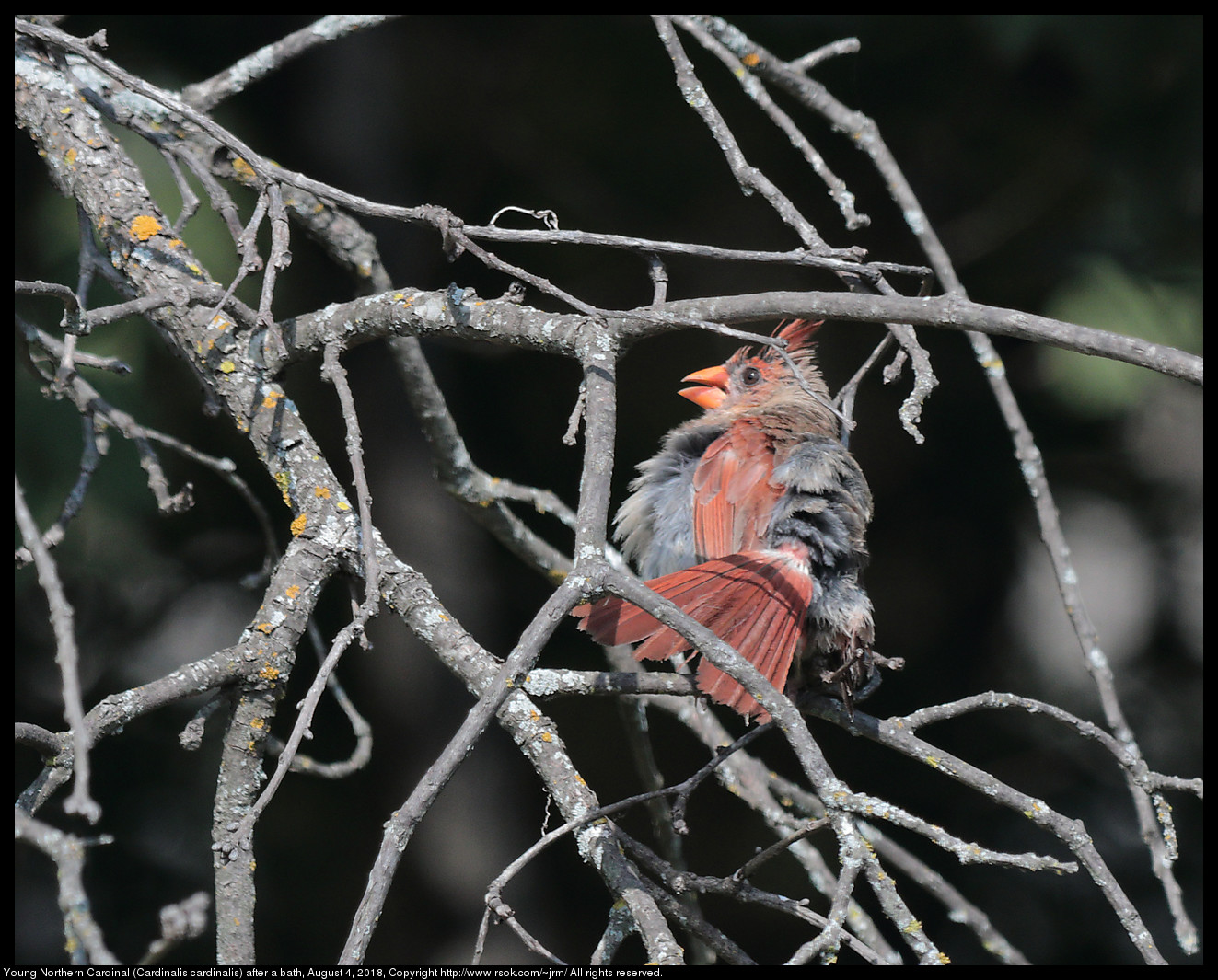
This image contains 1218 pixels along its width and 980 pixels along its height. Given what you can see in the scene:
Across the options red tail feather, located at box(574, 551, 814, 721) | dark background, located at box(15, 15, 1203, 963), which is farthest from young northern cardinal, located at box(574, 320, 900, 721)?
dark background, located at box(15, 15, 1203, 963)

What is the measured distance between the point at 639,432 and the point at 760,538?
5.59 feet

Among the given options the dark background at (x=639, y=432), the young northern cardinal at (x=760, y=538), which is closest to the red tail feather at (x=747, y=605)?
the young northern cardinal at (x=760, y=538)

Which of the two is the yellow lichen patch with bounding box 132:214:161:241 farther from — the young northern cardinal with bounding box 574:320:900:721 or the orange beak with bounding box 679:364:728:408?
the orange beak with bounding box 679:364:728:408

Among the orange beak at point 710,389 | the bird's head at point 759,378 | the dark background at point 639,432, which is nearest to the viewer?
the bird's head at point 759,378

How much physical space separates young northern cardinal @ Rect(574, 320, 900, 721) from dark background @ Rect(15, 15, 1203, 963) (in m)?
1.03

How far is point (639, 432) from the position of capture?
3.77 meters

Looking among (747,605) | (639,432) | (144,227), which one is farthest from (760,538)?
(639,432)

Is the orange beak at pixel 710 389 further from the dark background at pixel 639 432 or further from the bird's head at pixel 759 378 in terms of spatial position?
the dark background at pixel 639 432

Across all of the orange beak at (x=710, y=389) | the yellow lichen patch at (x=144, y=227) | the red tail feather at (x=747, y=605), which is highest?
the orange beak at (x=710, y=389)

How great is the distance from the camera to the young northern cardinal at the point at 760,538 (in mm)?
1738

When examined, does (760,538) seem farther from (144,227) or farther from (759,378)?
(144,227)

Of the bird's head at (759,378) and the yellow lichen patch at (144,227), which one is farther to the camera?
the bird's head at (759,378)

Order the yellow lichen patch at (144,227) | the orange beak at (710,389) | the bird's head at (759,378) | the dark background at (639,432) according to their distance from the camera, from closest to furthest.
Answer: the yellow lichen patch at (144,227), the bird's head at (759,378), the orange beak at (710,389), the dark background at (639,432)
